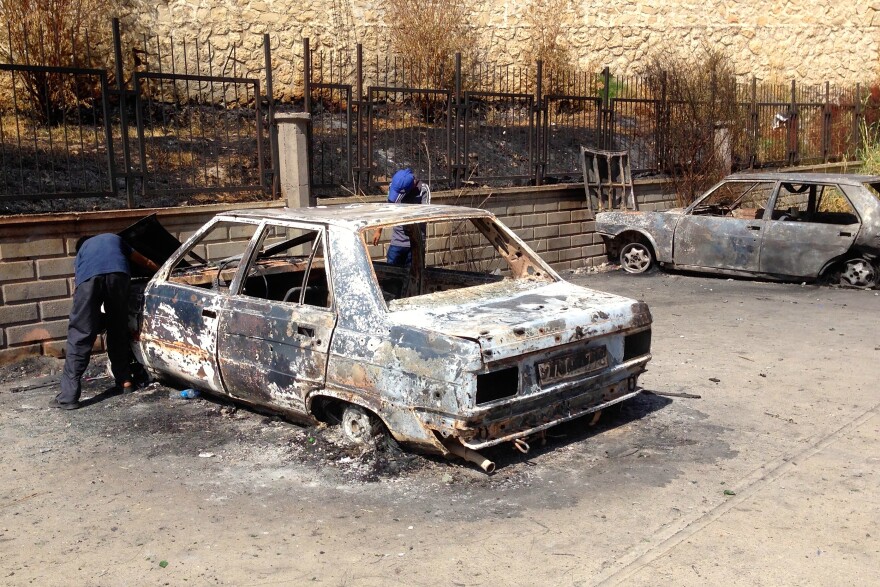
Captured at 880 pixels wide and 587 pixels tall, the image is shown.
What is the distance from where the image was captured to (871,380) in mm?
6762

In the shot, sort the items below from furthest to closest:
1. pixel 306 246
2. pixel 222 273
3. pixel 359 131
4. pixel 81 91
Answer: pixel 81 91 → pixel 359 131 → pixel 306 246 → pixel 222 273

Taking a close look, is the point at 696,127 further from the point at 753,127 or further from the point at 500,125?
the point at 500,125

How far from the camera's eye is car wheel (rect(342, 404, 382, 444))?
16.3 ft

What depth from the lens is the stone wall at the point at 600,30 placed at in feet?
44.5

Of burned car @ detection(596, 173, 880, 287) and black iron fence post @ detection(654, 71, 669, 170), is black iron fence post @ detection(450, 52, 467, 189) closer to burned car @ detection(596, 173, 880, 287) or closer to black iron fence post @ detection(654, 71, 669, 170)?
burned car @ detection(596, 173, 880, 287)

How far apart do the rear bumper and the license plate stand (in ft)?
0.19

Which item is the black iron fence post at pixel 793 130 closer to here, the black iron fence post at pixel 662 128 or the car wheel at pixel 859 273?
the black iron fence post at pixel 662 128

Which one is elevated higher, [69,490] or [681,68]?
[681,68]

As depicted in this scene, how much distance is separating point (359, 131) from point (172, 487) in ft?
20.9

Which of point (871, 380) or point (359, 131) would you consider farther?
point (359, 131)

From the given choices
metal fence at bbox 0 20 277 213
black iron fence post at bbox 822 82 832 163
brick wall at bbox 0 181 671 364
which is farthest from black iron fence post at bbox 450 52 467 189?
black iron fence post at bbox 822 82 832 163

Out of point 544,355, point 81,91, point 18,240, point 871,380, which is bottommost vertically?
point 871,380

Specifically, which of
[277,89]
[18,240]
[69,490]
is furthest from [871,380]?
[277,89]

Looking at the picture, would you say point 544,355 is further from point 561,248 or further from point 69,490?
point 561,248
